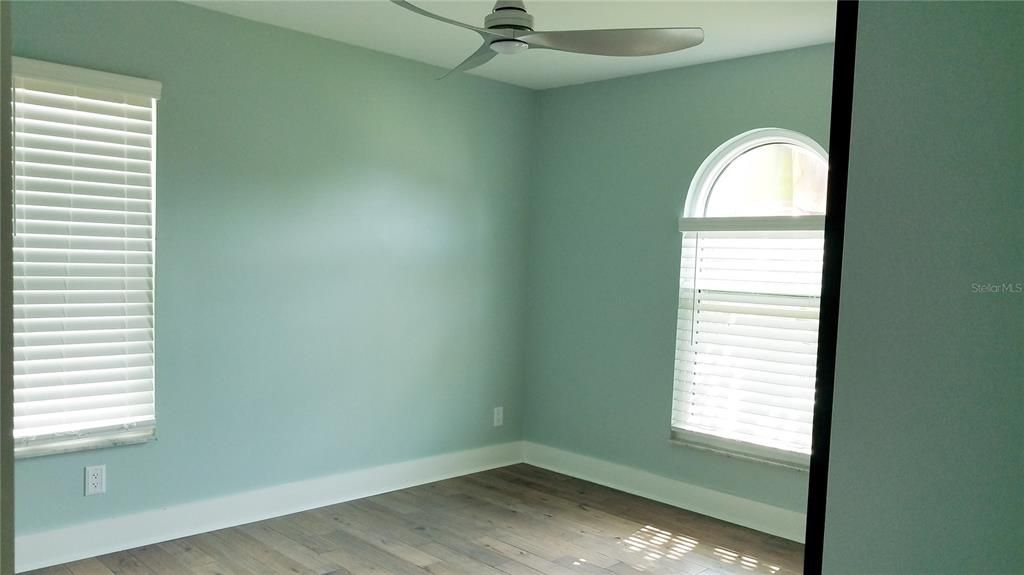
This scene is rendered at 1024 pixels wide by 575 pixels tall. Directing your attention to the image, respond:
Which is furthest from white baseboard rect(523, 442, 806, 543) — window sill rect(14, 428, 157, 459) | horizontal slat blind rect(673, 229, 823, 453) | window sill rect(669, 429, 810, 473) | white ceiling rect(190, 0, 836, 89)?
window sill rect(14, 428, 157, 459)

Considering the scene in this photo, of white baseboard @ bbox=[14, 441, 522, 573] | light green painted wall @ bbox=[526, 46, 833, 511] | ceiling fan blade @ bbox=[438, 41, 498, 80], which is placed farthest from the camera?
light green painted wall @ bbox=[526, 46, 833, 511]

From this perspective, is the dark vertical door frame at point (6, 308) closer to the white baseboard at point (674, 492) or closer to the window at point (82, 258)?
the window at point (82, 258)

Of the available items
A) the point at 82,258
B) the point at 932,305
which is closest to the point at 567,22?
the point at 82,258

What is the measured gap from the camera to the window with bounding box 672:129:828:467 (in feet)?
12.0

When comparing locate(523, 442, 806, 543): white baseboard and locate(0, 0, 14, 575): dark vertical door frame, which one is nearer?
locate(0, 0, 14, 575): dark vertical door frame

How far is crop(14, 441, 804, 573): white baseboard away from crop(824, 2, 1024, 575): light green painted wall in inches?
129

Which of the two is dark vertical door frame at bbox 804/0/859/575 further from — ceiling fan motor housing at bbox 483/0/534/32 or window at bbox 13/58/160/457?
window at bbox 13/58/160/457

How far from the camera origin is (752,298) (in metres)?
3.84

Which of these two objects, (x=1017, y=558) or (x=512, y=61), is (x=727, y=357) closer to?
(x=512, y=61)

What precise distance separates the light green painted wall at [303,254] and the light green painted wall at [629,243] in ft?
0.75

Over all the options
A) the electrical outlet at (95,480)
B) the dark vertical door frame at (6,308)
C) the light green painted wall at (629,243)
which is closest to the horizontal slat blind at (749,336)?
the light green painted wall at (629,243)

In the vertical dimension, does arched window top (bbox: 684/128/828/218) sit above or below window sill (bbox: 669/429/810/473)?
above

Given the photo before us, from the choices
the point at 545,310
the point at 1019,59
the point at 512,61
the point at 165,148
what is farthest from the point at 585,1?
the point at 1019,59

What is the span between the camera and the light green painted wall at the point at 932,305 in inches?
23.8
